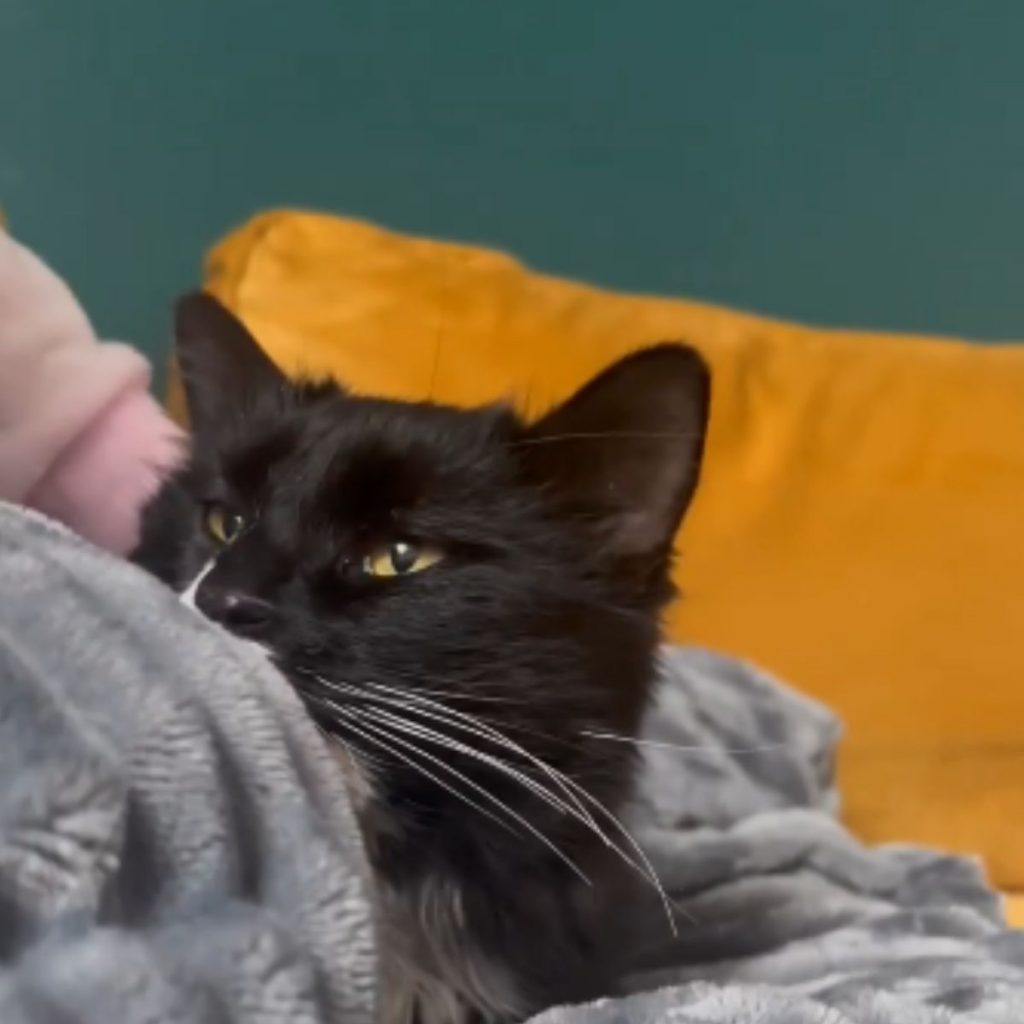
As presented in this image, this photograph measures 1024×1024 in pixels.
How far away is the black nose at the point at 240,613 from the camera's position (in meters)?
0.73

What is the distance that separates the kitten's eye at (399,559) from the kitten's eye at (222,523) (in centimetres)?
9

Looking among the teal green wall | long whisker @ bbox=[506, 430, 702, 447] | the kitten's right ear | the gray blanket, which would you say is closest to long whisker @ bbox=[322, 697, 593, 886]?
the gray blanket

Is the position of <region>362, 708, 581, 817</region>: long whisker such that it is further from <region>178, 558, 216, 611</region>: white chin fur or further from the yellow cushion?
the yellow cushion

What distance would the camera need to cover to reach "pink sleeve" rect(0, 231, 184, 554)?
1.10 m

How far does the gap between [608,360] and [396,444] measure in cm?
59

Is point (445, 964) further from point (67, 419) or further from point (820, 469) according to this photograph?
point (820, 469)

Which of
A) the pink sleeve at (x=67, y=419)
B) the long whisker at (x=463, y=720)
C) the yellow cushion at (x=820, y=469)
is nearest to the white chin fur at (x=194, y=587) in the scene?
the long whisker at (x=463, y=720)

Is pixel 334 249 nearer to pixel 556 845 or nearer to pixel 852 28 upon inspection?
pixel 852 28

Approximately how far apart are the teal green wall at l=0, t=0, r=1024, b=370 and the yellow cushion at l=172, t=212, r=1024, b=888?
247mm

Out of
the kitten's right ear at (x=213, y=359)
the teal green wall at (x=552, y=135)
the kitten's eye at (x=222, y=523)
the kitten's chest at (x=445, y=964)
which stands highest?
the teal green wall at (x=552, y=135)

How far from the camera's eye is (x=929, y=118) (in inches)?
66.4

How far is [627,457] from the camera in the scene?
879 mm

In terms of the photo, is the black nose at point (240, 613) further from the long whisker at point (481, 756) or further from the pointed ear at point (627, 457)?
the pointed ear at point (627, 457)

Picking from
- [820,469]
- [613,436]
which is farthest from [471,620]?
[820,469]
